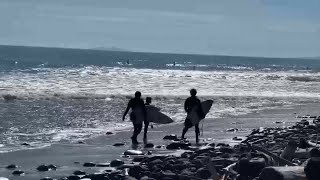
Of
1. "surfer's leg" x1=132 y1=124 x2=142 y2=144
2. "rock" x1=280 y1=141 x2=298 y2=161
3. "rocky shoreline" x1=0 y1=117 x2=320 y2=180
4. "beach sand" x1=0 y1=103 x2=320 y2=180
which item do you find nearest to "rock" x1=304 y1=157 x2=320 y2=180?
"rocky shoreline" x1=0 y1=117 x2=320 y2=180

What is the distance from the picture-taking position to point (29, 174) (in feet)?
43.9

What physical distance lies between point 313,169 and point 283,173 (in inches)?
18.0

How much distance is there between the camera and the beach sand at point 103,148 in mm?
14070

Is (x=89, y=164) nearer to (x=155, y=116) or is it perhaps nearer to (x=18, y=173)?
(x=18, y=173)

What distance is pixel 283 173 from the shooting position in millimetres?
9828

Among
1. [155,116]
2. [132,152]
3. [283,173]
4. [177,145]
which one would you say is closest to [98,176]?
[132,152]

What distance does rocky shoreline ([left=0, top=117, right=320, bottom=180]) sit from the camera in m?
10.1

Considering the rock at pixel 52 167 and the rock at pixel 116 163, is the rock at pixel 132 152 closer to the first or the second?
the rock at pixel 116 163

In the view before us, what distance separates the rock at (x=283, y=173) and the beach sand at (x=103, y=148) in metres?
4.81

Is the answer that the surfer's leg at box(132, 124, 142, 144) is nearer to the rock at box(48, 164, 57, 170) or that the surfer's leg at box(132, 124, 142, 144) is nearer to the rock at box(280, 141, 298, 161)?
the rock at box(48, 164, 57, 170)

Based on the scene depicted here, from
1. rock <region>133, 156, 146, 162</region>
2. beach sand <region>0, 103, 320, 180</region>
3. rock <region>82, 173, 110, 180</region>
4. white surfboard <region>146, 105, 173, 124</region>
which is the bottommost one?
beach sand <region>0, 103, 320, 180</region>

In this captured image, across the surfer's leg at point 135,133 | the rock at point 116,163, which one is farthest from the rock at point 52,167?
the surfer's leg at point 135,133

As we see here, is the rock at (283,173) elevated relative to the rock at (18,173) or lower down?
elevated

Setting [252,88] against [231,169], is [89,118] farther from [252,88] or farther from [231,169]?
[252,88]
